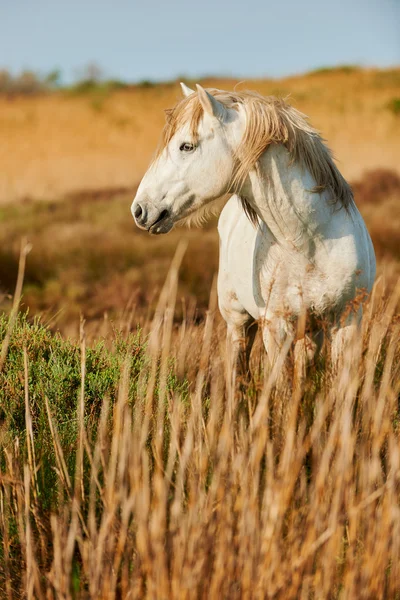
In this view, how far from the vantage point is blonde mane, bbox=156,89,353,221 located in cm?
266

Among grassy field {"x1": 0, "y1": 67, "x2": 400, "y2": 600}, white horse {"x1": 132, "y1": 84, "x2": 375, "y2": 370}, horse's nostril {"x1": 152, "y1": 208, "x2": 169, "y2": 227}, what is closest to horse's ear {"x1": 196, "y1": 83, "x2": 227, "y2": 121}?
white horse {"x1": 132, "y1": 84, "x2": 375, "y2": 370}

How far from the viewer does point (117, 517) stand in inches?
72.7

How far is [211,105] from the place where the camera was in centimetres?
260

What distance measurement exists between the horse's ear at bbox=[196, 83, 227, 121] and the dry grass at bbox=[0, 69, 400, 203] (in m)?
15.7

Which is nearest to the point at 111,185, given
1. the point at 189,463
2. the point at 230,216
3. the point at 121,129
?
the point at 121,129

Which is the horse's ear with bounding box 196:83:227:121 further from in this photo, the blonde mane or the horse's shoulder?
the horse's shoulder

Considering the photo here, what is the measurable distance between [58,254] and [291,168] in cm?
1052

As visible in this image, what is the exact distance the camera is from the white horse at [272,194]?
8.78ft

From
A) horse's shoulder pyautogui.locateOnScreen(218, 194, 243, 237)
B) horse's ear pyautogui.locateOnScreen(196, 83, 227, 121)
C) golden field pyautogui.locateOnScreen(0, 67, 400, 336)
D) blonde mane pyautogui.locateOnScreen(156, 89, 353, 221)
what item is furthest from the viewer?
golden field pyautogui.locateOnScreen(0, 67, 400, 336)

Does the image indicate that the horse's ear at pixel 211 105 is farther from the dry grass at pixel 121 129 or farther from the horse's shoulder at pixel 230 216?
Result: the dry grass at pixel 121 129

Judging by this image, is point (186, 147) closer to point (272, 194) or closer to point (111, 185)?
point (272, 194)

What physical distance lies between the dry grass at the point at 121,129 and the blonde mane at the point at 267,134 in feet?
50.5

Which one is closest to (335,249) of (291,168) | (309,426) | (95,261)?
(291,168)

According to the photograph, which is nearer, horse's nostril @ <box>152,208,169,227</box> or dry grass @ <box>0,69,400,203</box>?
horse's nostril @ <box>152,208,169,227</box>
